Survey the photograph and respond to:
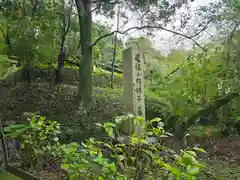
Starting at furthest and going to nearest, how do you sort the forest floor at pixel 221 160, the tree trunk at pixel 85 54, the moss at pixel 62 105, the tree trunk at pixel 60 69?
the tree trunk at pixel 60 69 < the tree trunk at pixel 85 54 < the moss at pixel 62 105 < the forest floor at pixel 221 160

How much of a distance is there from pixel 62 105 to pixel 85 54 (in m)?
1.63

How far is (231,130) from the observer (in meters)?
7.16

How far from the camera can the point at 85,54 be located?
21.9 ft

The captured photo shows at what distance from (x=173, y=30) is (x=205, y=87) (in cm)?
204

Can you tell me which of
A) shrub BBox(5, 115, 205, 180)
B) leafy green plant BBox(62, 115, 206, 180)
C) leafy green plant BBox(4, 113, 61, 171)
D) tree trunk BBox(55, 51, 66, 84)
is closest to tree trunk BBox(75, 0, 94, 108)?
tree trunk BBox(55, 51, 66, 84)

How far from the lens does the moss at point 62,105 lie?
6.05 m

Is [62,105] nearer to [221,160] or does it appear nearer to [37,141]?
[37,141]

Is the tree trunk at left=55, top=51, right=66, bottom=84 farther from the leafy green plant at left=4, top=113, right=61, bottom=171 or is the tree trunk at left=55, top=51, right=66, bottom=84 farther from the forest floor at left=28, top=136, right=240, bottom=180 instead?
the leafy green plant at left=4, top=113, right=61, bottom=171

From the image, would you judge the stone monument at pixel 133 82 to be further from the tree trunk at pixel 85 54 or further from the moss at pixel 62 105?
the tree trunk at pixel 85 54

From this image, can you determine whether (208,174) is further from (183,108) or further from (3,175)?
(3,175)

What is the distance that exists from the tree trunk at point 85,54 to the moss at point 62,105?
41 centimetres

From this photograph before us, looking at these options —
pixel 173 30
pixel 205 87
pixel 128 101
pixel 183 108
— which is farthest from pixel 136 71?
pixel 205 87

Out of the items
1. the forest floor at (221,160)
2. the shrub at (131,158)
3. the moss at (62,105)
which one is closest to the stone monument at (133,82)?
the moss at (62,105)

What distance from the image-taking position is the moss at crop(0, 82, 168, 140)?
6.05 metres
